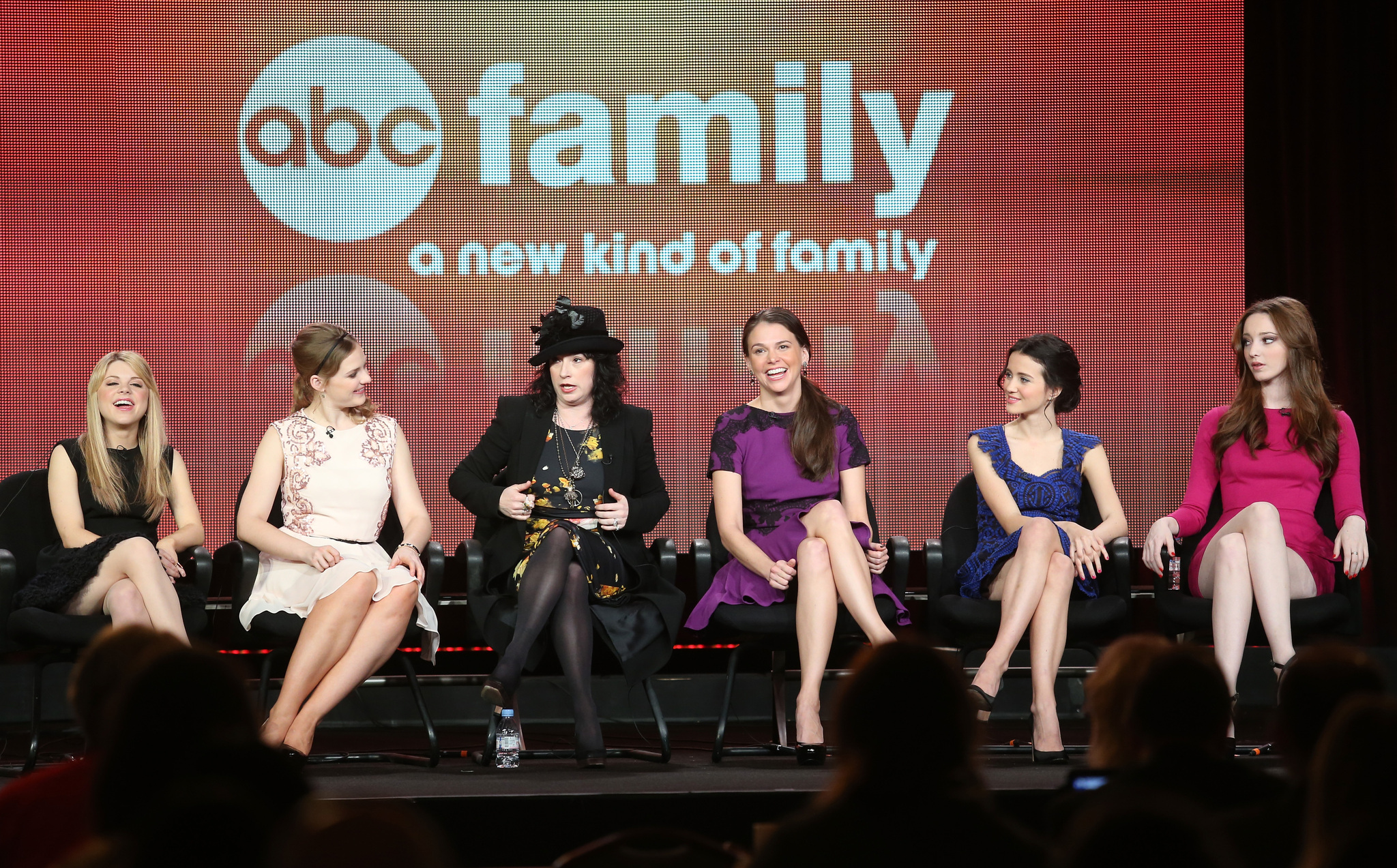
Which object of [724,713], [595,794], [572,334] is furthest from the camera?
[572,334]

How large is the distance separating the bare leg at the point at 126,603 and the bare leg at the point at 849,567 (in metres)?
1.84

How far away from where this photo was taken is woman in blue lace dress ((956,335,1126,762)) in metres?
3.77

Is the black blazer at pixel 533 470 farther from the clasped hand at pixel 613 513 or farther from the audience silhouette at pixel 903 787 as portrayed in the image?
the audience silhouette at pixel 903 787

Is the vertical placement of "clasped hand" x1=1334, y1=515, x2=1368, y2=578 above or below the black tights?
above

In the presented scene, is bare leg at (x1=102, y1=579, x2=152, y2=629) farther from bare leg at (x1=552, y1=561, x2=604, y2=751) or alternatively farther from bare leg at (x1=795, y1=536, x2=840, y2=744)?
bare leg at (x1=795, y1=536, x2=840, y2=744)

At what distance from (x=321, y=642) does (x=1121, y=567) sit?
229cm

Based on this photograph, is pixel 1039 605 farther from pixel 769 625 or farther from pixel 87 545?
pixel 87 545

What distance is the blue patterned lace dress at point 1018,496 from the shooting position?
4.09 meters

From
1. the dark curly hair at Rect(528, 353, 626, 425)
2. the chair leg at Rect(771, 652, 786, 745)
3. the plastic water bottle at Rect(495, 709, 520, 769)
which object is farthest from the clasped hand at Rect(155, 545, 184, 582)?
the chair leg at Rect(771, 652, 786, 745)

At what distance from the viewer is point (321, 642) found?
362 cm

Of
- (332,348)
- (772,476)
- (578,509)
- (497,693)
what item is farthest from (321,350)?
(772,476)

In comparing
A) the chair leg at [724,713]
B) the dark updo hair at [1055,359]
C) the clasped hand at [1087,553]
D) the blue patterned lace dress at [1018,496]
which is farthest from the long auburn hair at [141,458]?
the clasped hand at [1087,553]

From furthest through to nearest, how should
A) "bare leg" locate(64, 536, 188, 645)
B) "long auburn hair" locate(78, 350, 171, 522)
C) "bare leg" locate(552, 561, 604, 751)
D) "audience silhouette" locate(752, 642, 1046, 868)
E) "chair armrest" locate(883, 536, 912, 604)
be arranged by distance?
"long auburn hair" locate(78, 350, 171, 522) < "chair armrest" locate(883, 536, 912, 604) < "bare leg" locate(64, 536, 188, 645) < "bare leg" locate(552, 561, 604, 751) < "audience silhouette" locate(752, 642, 1046, 868)

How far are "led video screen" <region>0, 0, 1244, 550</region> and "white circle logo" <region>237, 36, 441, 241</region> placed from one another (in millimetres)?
11
